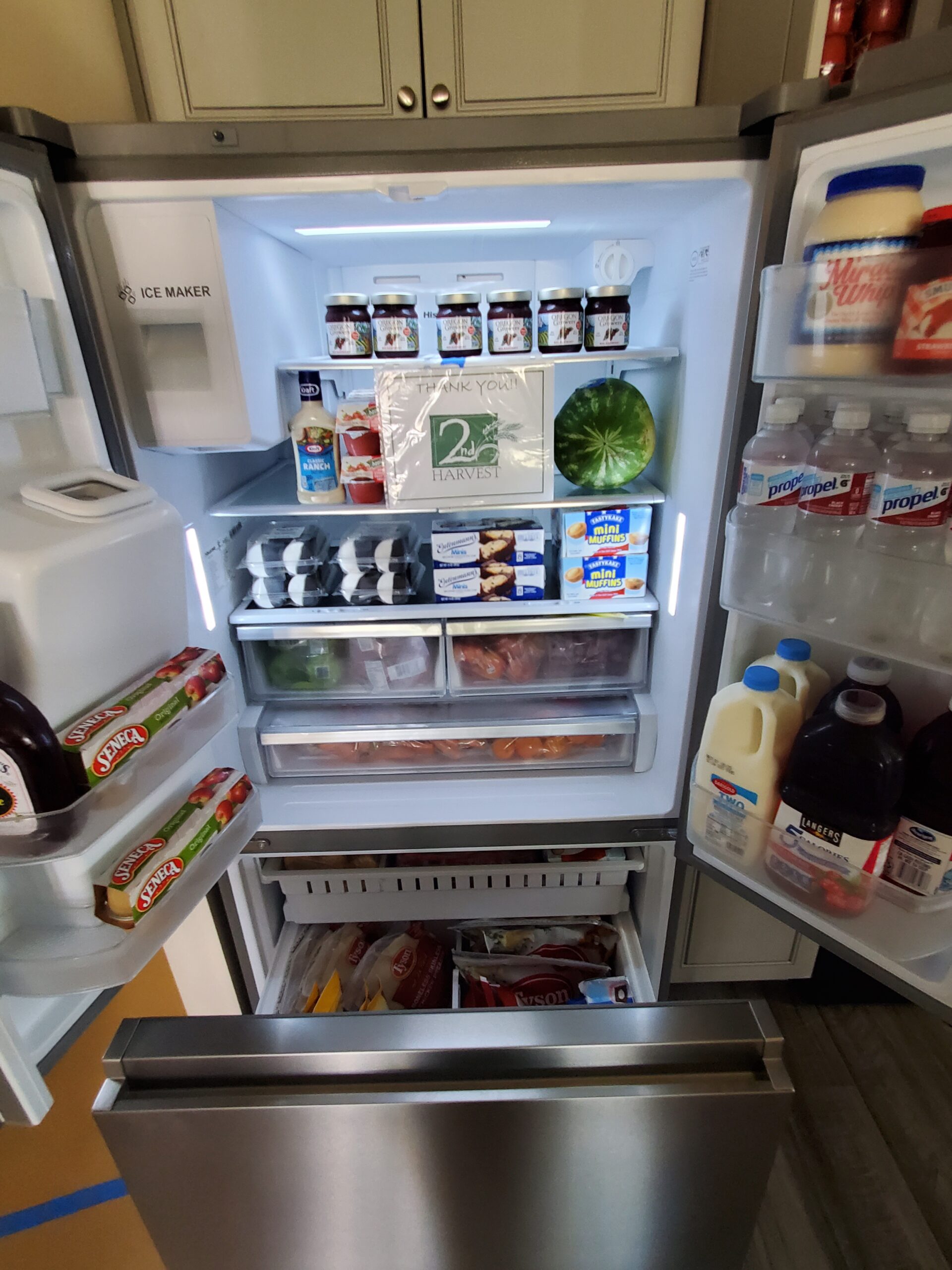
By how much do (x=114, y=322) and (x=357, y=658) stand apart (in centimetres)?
79

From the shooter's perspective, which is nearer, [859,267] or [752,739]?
[859,267]

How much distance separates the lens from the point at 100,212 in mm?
963

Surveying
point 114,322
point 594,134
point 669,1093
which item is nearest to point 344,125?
point 594,134

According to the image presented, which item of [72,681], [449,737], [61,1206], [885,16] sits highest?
[885,16]

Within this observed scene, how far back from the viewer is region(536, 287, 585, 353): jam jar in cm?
120

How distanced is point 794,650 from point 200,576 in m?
1.08

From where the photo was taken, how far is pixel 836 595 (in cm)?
91

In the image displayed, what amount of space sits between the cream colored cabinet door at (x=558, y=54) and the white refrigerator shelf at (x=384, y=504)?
0.65m

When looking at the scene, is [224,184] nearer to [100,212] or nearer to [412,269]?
[100,212]

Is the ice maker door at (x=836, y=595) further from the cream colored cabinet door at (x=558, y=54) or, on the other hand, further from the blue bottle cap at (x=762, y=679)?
the cream colored cabinet door at (x=558, y=54)

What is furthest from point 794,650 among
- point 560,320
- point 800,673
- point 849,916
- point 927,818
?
point 560,320

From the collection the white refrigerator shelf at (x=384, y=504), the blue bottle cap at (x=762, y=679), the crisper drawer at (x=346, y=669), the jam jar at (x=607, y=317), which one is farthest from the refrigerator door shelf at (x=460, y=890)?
the jam jar at (x=607, y=317)

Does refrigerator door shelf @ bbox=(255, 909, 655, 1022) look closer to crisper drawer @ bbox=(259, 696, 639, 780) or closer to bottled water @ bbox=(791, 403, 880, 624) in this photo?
crisper drawer @ bbox=(259, 696, 639, 780)

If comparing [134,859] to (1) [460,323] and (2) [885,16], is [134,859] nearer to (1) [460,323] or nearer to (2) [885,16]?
(1) [460,323]
